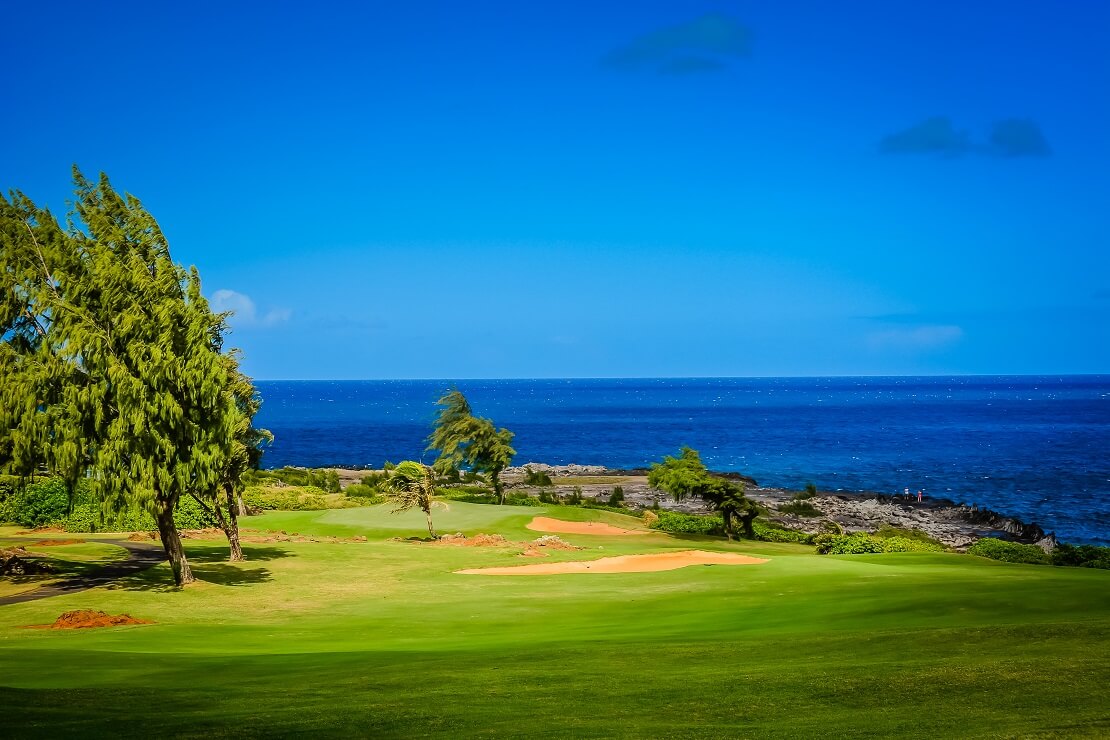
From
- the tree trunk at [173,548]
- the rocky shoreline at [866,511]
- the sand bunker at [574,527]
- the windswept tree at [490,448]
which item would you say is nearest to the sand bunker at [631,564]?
the tree trunk at [173,548]

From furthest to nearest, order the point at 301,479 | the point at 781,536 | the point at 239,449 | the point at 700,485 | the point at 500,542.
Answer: the point at 301,479, the point at 781,536, the point at 700,485, the point at 500,542, the point at 239,449

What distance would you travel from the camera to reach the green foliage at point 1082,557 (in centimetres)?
4081

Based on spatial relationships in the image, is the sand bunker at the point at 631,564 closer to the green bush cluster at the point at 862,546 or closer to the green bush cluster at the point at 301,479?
the green bush cluster at the point at 862,546

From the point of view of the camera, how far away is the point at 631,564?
128ft

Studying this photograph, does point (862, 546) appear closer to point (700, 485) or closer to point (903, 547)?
point (903, 547)

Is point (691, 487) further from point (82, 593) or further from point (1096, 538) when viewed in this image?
point (1096, 538)

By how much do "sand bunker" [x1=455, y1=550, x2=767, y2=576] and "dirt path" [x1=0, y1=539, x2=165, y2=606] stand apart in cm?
1363

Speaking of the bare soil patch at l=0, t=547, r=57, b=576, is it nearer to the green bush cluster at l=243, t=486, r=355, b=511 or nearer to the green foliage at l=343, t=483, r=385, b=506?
the green bush cluster at l=243, t=486, r=355, b=511

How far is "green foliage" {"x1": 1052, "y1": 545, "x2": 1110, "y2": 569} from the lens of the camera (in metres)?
40.8

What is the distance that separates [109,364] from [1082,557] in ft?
141

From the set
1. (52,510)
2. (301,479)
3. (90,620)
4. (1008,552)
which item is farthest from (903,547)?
(301,479)

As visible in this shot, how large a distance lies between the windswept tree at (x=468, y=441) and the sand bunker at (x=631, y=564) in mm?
28293

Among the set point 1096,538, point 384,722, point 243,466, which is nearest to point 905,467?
point 1096,538

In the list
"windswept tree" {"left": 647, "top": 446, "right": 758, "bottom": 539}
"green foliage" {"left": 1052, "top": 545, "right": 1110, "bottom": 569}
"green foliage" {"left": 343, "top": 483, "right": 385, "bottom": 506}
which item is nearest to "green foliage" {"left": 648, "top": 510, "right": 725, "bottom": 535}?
"windswept tree" {"left": 647, "top": 446, "right": 758, "bottom": 539}
